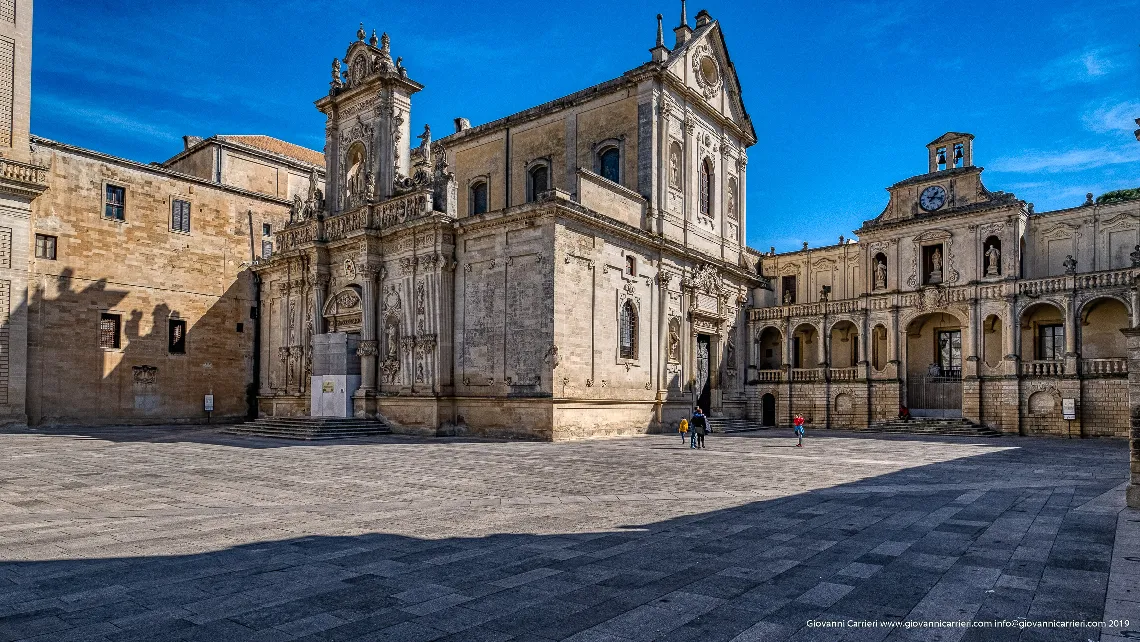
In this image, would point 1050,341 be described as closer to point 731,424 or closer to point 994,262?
point 994,262

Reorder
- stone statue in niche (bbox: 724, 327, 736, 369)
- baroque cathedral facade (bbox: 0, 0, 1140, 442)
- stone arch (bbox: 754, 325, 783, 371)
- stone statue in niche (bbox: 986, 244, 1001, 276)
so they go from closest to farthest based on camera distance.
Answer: baroque cathedral facade (bbox: 0, 0, 1140, 442) → stone statue in niche (bbox: 986, 244, 1001, 276) → stone statue in niche (bbox: 724, 327, 736, 369) → stone arch (bbox: 754, 325, 783, 371)

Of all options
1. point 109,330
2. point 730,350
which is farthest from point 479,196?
point 109,330

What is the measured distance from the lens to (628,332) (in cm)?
3011

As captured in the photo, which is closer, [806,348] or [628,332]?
[628,332]

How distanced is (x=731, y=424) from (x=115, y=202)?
29.2m

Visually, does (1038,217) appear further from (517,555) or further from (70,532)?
(70,532)

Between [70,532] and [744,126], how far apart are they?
35336 millimetres

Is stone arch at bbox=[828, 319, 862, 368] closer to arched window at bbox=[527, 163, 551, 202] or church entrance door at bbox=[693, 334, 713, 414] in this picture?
church entrance door at bbox=[693, 334, 713, 414]

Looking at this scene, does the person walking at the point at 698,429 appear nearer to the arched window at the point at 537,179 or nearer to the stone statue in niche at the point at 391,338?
the stone statue in niche at the point at 391,338

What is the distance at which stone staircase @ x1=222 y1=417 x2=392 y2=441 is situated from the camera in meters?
26.9

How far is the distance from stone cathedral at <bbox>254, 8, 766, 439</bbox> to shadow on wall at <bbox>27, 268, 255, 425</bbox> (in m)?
1.69

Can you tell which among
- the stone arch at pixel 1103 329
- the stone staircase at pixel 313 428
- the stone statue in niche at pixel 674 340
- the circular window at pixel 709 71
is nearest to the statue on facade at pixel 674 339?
the stone statue in niche at pixel 674 340

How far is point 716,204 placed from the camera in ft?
119

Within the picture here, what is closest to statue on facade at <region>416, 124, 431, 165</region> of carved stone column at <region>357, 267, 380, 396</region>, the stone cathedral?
the stone cathedral
